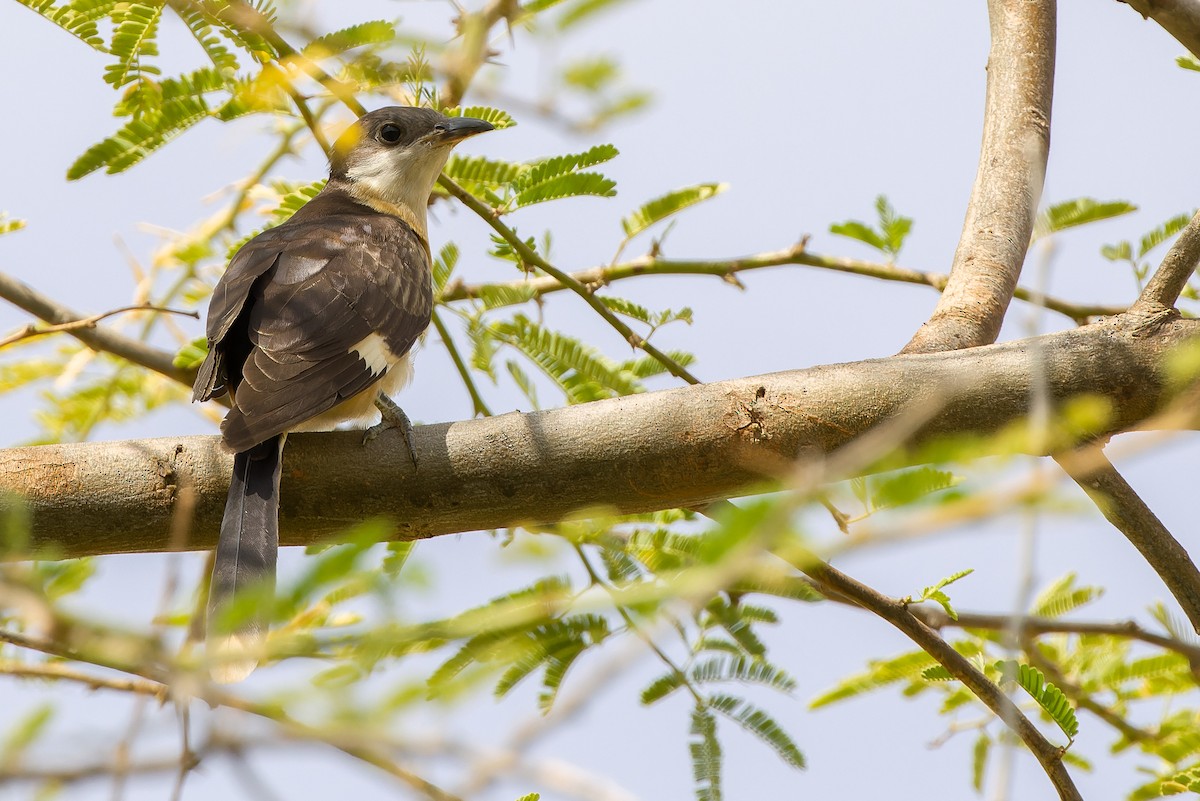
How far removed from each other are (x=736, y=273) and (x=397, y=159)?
1.78 meters

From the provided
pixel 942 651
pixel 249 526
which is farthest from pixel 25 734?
pixel 942 651

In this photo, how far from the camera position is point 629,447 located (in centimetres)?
271

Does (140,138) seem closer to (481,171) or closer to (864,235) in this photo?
(481,171)

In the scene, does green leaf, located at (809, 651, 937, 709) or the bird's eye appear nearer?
green leaf, located at (809, 651, 937, 709)

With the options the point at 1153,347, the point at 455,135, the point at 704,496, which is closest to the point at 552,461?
the point at 704,496

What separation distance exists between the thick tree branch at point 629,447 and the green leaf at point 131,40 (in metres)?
1.23

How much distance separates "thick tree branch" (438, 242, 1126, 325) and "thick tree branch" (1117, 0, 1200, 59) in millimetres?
906

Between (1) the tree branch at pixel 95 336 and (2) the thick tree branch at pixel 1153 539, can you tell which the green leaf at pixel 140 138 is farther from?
(2) the thick tree branch at pixel 1153 539

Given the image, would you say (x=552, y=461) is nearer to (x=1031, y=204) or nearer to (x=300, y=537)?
(x=300, y=537)

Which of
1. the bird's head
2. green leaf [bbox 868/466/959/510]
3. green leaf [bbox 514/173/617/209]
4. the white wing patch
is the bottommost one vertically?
green leaf [bbox 868/466/959/510]

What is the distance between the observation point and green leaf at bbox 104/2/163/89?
3.28 m

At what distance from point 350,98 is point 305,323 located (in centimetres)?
76

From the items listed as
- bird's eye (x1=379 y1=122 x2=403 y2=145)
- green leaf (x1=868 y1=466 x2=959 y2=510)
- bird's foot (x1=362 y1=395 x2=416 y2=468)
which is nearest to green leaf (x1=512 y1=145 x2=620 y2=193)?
bird's foot (x1=362 y1=395 x2=416 y2=468)

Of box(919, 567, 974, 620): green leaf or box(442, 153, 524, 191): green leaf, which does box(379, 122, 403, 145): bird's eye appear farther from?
box(919, 567, 974, 620): green leaf
